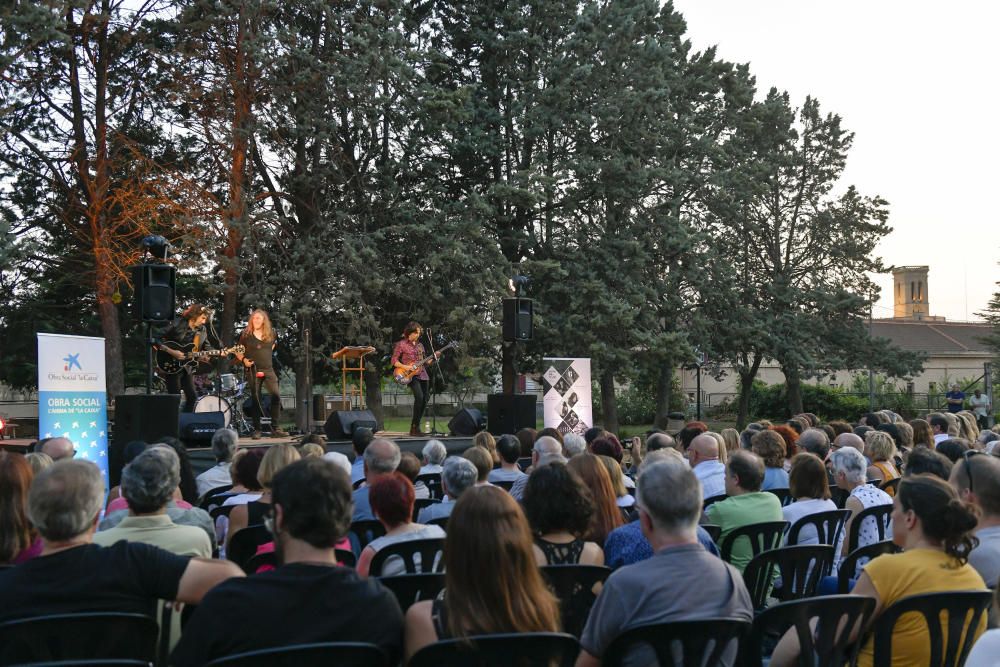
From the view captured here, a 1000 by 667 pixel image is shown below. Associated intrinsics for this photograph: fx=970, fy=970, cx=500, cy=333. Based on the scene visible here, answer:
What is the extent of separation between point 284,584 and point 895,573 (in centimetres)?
201

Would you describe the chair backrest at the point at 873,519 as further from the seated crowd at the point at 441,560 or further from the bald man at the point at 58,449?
the bald man at the point at 58,449

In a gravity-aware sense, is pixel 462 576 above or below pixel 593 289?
below

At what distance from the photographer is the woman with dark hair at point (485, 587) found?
268cm

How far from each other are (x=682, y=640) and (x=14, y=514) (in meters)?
2.46

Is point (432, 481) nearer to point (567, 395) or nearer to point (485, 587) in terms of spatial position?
point (485, 587)

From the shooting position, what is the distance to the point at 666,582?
2.95m

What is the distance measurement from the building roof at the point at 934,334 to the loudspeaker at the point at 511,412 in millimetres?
48603

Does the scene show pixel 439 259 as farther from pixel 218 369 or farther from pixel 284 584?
pixel 284 584

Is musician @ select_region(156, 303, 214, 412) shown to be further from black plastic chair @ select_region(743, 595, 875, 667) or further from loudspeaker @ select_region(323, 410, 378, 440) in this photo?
black plastic chair @ select_region(743, 595, 875, 667)

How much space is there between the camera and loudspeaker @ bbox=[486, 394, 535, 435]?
47.0 ft

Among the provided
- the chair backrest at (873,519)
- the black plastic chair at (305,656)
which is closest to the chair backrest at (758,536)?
the chair backrest at (873,519)

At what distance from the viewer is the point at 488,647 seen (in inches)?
99.7

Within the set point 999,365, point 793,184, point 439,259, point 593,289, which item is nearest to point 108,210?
point 439,259

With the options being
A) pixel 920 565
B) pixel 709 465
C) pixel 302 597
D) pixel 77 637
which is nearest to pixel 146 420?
pixel 709 465
